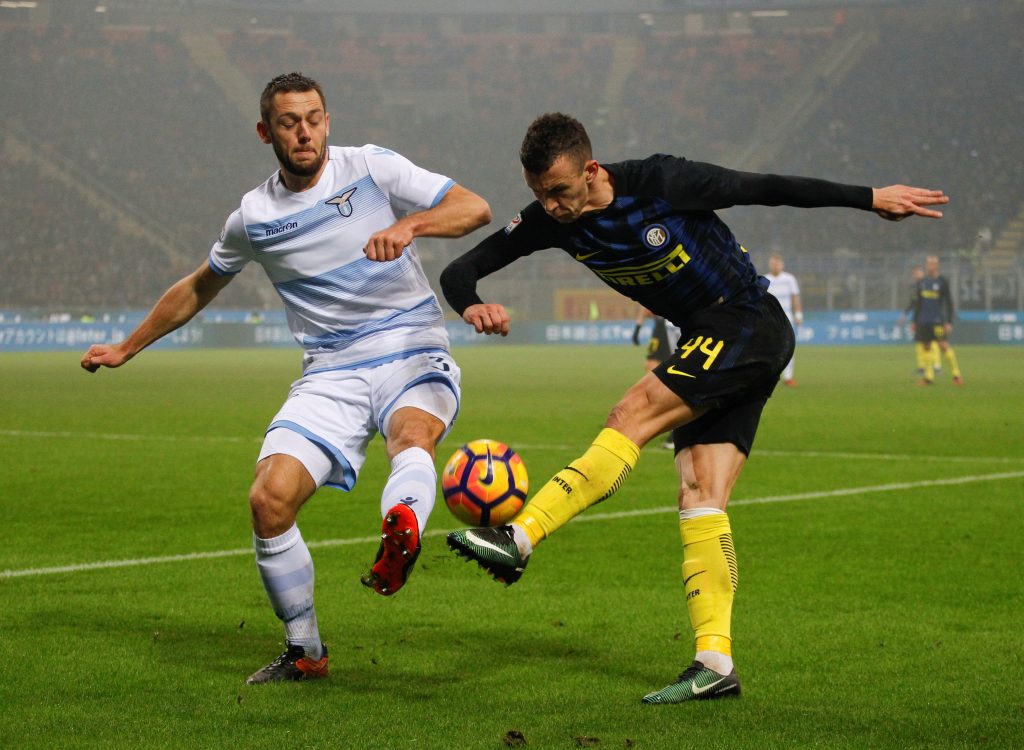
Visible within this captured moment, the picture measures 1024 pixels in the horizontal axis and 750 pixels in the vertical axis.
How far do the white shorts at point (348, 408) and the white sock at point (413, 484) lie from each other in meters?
0.30

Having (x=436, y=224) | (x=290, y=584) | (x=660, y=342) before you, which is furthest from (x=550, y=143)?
(x=660, y=342)

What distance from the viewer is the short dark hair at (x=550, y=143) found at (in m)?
4.64

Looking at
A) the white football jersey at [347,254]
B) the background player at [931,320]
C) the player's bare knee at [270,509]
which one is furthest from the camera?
the background player at [931,320]

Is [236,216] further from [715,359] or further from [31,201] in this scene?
[31,201]

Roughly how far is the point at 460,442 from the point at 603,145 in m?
45.4

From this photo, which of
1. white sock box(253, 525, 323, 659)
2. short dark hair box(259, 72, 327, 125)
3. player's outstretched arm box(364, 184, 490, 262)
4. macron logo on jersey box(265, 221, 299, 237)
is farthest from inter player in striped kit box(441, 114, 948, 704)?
white sock box(253, 525, 323, 659)

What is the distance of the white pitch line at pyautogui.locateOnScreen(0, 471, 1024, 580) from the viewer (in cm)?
747

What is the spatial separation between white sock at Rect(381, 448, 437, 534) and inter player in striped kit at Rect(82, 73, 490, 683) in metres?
0.01

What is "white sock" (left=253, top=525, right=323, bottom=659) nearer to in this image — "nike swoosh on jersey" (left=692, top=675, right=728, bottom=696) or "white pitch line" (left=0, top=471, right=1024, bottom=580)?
"nike swoosh on jersey" (left=692, top=675, right=728, bottom=696)

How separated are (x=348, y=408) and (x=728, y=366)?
4.57ft

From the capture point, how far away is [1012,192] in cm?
5228

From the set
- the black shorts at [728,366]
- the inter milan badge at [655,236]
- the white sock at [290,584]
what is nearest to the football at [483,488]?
the black shorts at [728,366]

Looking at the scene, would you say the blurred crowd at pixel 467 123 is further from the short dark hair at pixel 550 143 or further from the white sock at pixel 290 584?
the short dark hair at pixel 550 143

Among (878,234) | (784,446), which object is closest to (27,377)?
(784,446)
